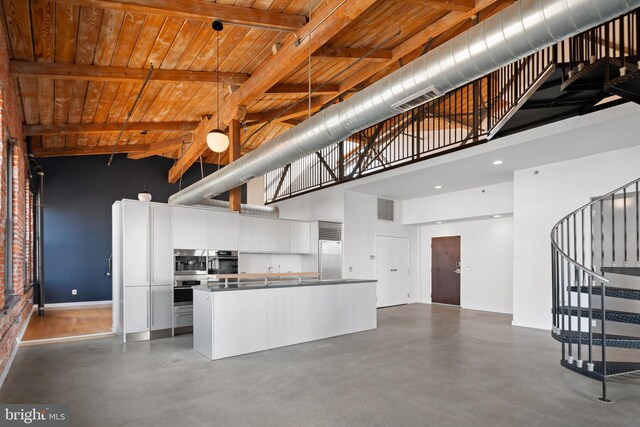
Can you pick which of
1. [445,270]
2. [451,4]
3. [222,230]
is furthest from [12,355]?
[445,270]

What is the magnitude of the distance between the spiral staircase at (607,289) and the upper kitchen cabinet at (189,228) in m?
5.62

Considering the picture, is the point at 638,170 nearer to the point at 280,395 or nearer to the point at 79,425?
the point at 280,395

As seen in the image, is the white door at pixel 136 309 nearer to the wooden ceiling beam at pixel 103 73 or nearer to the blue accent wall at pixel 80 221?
the wooden ceiling beam at pixel 103 73

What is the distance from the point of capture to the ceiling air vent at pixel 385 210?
33.0ft

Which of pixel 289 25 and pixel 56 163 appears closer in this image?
pixel 289 25

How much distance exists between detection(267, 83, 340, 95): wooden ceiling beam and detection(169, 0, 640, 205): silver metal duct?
199 centimetres

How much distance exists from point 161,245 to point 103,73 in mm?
2868

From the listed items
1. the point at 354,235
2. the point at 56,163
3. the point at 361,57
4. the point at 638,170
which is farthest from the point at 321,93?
the point at 56,163

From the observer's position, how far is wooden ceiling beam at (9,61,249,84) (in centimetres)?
488

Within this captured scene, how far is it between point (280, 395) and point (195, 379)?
1.10 meters

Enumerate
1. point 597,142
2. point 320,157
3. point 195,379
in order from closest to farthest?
point 195,379, point 597,142, point 320,157

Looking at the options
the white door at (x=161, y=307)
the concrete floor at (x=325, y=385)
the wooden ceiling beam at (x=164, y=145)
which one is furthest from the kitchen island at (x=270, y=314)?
the wooden ceiling beam at (x=164, y=145)

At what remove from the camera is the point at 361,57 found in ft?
19.5

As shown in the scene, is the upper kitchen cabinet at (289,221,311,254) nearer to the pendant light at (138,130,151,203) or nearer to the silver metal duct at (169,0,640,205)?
the pendant light at (138,130,151,203)
